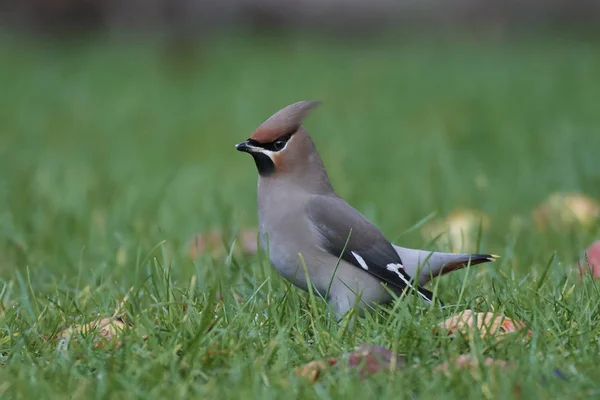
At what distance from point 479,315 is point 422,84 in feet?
26.8

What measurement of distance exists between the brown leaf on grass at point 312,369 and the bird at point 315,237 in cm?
59

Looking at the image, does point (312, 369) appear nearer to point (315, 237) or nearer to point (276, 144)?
point (315, 237)

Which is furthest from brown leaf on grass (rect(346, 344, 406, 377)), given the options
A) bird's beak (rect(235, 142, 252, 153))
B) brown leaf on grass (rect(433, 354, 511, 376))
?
bird's beak (rect(235, 142, 252, 153))

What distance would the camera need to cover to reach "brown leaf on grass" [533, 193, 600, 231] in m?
4.97

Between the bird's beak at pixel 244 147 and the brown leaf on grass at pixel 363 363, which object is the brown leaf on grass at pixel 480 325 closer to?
the brown leaf on grass at pixel 363 363

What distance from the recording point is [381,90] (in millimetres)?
10719

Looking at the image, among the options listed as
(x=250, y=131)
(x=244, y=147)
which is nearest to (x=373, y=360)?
(x=244, y=147)

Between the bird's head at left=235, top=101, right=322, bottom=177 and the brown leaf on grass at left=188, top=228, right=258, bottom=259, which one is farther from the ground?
the bird's head at left=235, top=101, right=322, bottom=177

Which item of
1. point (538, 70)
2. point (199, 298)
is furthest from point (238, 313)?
point (538, 70)

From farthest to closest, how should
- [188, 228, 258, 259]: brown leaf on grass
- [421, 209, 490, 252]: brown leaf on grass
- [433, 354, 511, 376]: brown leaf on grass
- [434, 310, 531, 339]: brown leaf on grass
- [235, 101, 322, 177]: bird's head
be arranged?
[421, 209, 490, 252]: brown leaf on grass
[188, 228, 258, 259]: brown leaf on grass
[235, 101, 322, 177]: bird's head
[434, 310, 531, 339]: brown leaf on grass
[433, 354, 511, 376]: brown leaf on grass

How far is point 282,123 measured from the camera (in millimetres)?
3504

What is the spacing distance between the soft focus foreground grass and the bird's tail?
111mm

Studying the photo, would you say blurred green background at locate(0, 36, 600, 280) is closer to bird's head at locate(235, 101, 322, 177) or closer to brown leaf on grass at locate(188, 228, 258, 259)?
brown leaf on grass at locate(188, 228, 258, 259)

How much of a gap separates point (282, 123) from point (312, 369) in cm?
111
